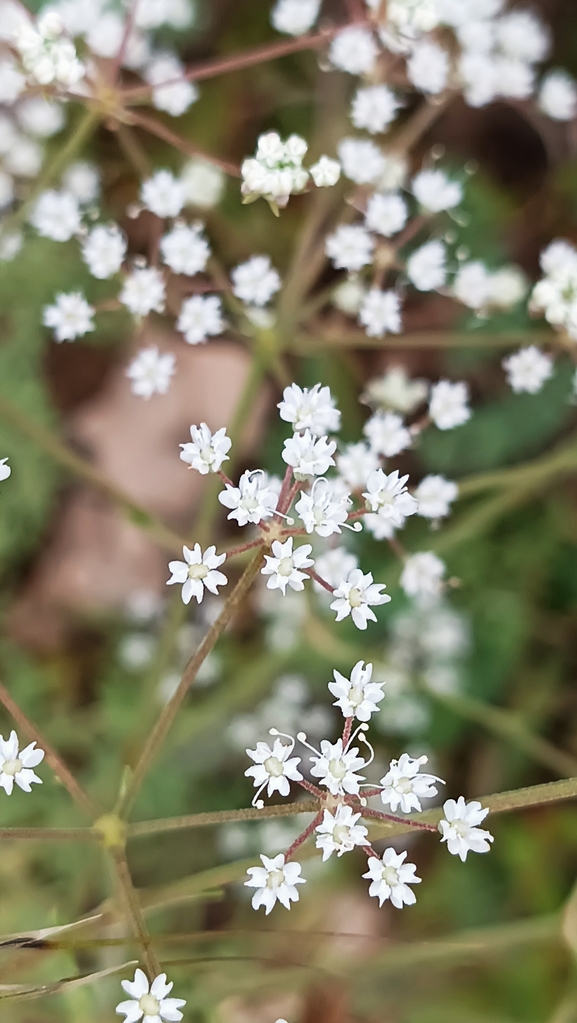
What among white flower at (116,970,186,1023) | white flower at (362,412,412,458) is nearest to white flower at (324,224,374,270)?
white flower at (362,412,412,458)

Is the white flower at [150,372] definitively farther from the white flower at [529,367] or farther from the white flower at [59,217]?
the white flower at [529,367]

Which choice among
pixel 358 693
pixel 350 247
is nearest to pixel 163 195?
pixel 350 247

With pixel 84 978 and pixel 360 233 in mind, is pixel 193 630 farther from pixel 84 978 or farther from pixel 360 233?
pixel 84 978

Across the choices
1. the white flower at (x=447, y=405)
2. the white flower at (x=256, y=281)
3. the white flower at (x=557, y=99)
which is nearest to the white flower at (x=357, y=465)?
the white flower at (x=447, y=405)

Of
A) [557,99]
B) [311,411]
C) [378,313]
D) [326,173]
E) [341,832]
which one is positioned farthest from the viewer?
[557,99]

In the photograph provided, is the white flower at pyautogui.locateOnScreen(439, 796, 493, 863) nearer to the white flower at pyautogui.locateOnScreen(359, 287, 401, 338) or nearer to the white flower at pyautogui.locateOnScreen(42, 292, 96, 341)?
the white flower at pyautogui.locateOnScreen(359, 287, 401, 338)

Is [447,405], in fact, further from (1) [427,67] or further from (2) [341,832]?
(2) [341,832]
